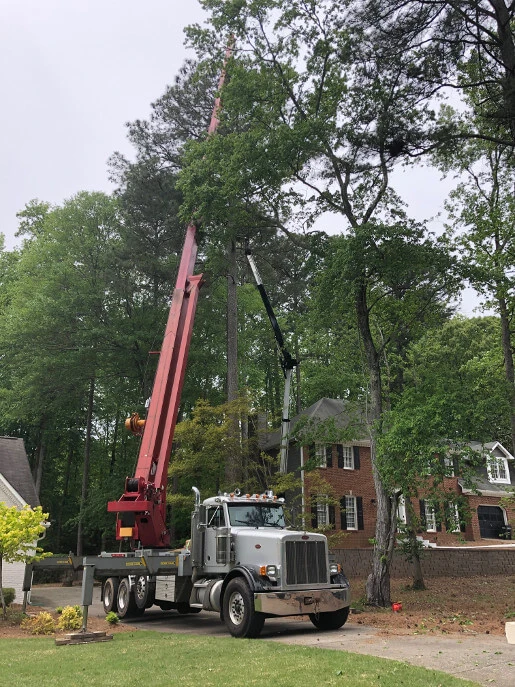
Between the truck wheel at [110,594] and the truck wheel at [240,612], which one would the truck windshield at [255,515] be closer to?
the truck wheel at [240,612]

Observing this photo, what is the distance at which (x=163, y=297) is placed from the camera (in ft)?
98.4

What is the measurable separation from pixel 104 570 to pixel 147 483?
195cm

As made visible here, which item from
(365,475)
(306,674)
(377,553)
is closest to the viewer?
(306,674)

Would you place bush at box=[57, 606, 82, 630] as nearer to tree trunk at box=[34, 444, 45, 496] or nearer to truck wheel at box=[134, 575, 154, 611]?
truck wheel at box=[134, 575, 154, 611]

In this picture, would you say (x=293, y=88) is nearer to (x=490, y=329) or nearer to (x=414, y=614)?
(x=414, y=614)

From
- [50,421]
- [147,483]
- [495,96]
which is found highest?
[495,96]

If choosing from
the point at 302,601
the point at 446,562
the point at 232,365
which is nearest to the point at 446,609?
the point at 302,601

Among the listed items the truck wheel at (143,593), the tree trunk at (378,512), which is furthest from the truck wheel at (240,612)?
the tree trunk at (378,512)

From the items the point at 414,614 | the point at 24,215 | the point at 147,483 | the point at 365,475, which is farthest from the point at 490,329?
the point at 24,215

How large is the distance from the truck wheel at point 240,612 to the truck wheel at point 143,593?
3.23 meters

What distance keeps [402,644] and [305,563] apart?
2372mm

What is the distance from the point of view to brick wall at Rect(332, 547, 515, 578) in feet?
75.8

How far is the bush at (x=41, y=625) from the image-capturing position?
1188cm

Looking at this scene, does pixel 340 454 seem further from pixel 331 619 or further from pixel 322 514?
pixel 331 619
